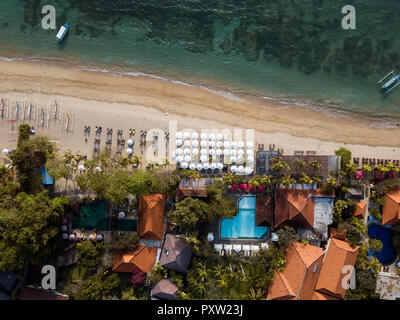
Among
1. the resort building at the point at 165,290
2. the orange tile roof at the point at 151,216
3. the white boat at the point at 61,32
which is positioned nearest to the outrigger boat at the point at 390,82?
the orange tile roof at the point at 151,216

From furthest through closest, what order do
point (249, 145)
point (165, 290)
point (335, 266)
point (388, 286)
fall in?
point (249, 145)
point (388, 286)
point (335, 266)
point (165, 290)

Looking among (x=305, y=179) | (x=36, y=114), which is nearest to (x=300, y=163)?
(x=305, y=179)

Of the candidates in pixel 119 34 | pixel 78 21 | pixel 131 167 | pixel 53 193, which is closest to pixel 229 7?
pixel 119 34

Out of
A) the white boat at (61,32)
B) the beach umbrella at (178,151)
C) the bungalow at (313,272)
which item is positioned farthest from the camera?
the white boat at (61,32)

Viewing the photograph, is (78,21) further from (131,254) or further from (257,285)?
(257,285)

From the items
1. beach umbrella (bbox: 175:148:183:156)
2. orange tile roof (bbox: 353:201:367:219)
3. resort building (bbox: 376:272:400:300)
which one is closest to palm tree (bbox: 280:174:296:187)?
orange tile roof (bbox: 353:201:367:219)

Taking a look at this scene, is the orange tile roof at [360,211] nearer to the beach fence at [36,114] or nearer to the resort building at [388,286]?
the resort building at [388,286]

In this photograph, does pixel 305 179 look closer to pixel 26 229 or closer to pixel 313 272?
pixel 313 272
